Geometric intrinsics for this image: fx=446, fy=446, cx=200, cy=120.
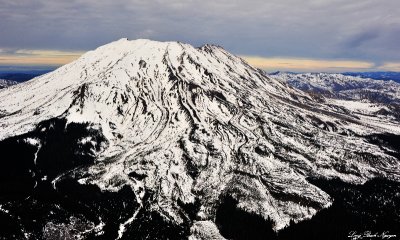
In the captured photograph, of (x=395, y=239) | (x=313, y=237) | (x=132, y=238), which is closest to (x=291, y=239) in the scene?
(x=313, y=237)

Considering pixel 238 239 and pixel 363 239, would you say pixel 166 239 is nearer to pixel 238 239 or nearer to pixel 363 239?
pixel 238 239

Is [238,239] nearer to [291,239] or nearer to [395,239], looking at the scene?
[291,239]

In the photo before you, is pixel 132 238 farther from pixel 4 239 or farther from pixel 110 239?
pixel 4 239

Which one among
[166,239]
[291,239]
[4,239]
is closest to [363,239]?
[291,239]

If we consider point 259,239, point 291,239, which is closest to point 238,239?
point 259,239

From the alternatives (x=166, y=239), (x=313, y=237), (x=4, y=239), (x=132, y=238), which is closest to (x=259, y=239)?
(x=313, y=237)

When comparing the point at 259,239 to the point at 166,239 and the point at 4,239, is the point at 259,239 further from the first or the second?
the point at 4,239
